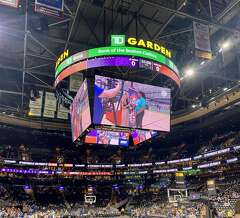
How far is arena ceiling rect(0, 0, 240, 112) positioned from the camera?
12852mm

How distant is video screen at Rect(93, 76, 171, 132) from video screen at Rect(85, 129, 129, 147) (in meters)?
3.56

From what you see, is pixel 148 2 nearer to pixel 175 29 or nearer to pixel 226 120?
pixel 175 29

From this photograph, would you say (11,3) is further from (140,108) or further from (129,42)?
(140,108)

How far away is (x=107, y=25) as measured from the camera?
1466 centimetres

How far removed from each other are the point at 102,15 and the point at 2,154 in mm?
27033

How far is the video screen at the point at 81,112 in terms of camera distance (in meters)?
13.1

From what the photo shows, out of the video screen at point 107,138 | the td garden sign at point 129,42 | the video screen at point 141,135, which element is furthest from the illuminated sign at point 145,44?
the video screen at point 107,138

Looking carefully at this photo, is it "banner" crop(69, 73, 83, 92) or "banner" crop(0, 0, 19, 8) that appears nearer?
"banner" crop(0, 0, 19, 8)

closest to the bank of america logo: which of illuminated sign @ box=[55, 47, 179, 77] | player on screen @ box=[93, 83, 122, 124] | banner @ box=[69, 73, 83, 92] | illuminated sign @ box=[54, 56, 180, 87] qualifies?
illuminated sign @ box=[55, 47, 179, 77]

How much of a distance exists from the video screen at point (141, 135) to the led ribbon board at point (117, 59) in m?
3.82

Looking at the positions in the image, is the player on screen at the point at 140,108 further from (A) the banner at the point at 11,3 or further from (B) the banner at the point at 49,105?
(B) the banner at the point at 49,105

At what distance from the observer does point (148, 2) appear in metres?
11.3

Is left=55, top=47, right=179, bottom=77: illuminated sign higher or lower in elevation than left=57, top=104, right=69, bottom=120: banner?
higher

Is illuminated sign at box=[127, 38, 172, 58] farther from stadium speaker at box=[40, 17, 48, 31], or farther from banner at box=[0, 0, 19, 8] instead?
banner at box=[0, 0, 19, 8]
